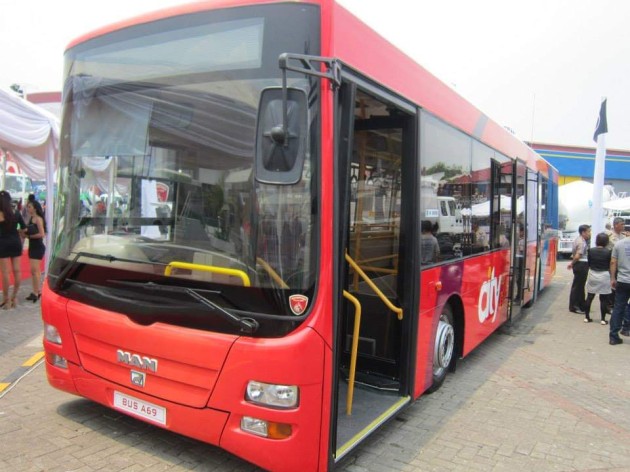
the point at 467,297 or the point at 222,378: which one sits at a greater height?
the point at 467,297

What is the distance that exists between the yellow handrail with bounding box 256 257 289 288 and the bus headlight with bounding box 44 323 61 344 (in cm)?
183

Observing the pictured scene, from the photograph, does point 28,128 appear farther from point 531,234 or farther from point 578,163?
point 578,163

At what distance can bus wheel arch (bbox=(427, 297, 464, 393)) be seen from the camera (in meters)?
4.63

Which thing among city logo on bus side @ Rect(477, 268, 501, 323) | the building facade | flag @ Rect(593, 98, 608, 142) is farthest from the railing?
the building facade

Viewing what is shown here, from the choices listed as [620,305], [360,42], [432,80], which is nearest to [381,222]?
[432,80]

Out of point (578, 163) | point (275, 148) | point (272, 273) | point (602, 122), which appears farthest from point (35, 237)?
point (578, 163)

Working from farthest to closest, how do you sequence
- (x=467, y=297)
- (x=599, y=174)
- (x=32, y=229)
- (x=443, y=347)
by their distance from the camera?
(x=599, y=174) → (x=32, y=229) → (x=467, y=297) → (x=443, y=347)

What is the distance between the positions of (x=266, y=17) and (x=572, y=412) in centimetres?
433

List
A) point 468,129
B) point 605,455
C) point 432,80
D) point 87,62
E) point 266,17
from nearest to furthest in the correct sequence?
point 266,17
point 87,62
point 605,455
point 432,80
point 468,129

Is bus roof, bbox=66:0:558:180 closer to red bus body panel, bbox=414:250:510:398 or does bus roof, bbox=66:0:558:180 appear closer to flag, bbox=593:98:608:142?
red bus body panel, bbox=414:250:510:398

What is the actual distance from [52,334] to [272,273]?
77.2 inches

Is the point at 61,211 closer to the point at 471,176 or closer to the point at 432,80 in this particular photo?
the point at 432,80

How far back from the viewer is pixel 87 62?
3.44 m

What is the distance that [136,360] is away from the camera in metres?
3.08
